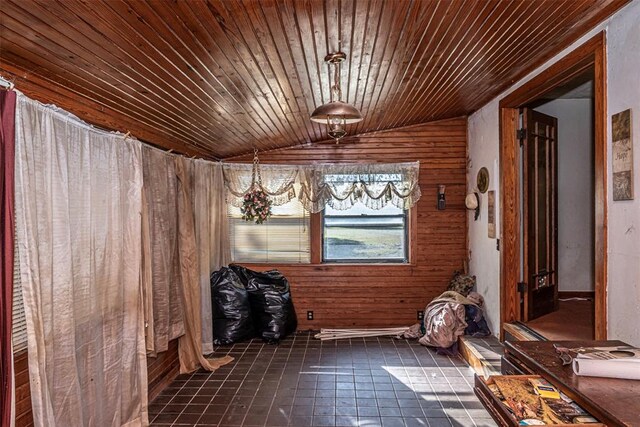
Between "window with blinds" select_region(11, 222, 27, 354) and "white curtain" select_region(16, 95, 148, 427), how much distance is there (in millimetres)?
86

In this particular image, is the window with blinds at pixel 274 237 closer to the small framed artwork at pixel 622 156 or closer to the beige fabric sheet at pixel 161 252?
the beige fabric sheet at pixel 161 252

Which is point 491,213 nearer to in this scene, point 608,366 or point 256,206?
point 256,206

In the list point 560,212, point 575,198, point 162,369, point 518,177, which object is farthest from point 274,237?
point 575,198

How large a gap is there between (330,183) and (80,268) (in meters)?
3.12

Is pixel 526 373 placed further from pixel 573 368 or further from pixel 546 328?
pixel 546 328

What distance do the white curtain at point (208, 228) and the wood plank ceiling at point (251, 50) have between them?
2.95ft

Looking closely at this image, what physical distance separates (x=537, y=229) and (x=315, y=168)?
248 centimetres

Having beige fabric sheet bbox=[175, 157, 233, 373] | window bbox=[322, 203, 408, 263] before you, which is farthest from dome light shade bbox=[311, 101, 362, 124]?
A: window bbox=[322, 203, 408, 263]

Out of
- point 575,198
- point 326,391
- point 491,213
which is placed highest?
point 575,198

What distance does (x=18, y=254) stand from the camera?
188cm

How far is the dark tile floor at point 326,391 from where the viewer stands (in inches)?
113

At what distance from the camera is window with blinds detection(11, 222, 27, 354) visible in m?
1.89

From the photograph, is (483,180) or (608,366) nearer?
(608,366)

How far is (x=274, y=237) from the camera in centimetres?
512
